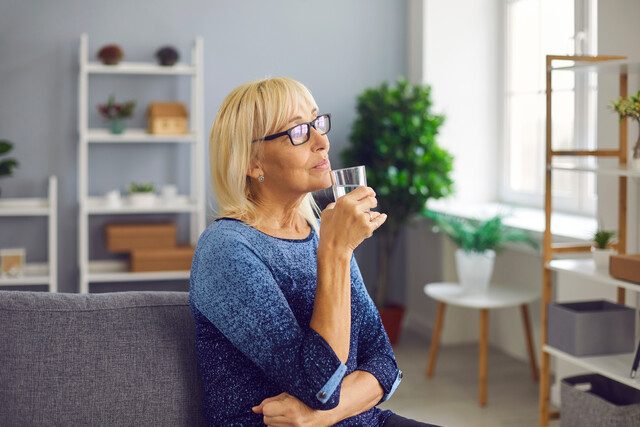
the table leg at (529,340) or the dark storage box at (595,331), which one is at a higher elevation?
the dark storage box at (595,331)

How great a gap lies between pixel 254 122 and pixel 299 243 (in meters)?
0.27

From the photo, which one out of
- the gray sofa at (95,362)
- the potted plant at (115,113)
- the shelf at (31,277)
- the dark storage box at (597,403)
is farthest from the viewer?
the potted plant at (115,113)

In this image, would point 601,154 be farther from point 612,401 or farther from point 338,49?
point 338,49

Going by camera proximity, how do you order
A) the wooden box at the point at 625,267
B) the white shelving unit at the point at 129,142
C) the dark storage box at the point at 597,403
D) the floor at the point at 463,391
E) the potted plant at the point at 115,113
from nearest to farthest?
the wooden box at the point at 625,267
the dark storage box at the point at 597,403
the floor at the point at 463,391
the white shelving unit at the point at 129,142
the potted plant at the point at 115,113

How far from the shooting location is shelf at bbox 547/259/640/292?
237cm

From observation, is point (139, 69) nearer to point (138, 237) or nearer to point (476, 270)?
point (138, 237)

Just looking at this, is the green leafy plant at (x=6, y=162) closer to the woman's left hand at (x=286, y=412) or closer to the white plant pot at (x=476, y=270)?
the white plant pot at (x=476, y=270)

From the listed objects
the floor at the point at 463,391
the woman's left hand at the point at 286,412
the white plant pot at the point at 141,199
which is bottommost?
the floor at the point at 463,391

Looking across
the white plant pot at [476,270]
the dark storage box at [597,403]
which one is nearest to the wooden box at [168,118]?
the white plant pot at [476,270]

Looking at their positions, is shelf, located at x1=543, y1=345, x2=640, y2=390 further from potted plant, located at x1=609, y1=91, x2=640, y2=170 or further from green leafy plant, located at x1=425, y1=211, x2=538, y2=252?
green leafy plant, located at x1=425, y1=211, x2=538, y2=252

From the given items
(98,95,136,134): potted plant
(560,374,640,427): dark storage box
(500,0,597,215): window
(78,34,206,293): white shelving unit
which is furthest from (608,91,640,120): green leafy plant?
(98,95,136,134): potted plant

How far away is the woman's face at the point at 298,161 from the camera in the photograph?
4.87 feet

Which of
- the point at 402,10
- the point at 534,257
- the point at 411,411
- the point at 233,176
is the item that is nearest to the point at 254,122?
the point at 233,176

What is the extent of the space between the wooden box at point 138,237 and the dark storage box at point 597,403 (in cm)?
226
